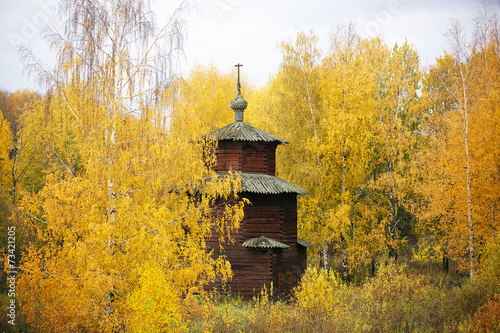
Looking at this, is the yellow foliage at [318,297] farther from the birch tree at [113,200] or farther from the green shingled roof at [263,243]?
the green shingled roof at [263,243]

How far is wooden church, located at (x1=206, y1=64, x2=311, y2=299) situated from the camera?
731 inches

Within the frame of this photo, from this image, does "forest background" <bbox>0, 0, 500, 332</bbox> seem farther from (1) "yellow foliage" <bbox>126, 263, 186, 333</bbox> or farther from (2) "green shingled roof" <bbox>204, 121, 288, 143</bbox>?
(2) "green shingled roof" <bbox>204, 121, 288, 143</bbox>

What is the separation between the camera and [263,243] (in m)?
18.3

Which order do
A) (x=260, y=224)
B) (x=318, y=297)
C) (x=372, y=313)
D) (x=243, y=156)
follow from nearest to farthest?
(x=318, y=297) → (x=372, y=313) → (x=260, y=224) → (x=243, y=156)

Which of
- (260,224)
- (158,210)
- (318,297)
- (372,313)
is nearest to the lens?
(158,210)

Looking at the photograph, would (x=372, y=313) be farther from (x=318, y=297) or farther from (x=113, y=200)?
(x=113, y=200)

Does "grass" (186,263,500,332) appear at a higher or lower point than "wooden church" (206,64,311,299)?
lower

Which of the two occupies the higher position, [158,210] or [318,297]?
[158,210]

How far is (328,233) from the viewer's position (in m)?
22.8

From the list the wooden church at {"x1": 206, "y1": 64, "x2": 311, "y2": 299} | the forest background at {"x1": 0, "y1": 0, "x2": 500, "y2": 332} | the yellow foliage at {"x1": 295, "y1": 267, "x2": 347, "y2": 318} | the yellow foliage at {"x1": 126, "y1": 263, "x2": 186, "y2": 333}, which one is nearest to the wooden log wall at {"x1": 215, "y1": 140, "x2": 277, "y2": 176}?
the wooden church at {"x1": 206, "y1": 64, "x2": 311, "y2": 299}

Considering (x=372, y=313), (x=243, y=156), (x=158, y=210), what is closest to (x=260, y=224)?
(x=243, y=156)

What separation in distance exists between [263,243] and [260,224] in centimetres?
120

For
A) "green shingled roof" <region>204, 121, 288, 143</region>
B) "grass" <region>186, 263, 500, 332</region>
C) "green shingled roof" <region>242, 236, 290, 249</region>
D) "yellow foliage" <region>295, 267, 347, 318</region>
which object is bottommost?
"grass" <region>186, 263, 500, 332</region>

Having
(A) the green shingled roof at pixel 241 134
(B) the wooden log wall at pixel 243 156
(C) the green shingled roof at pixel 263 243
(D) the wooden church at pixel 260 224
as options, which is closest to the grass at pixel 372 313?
(C) the green shingled roof at pixel 263 243
